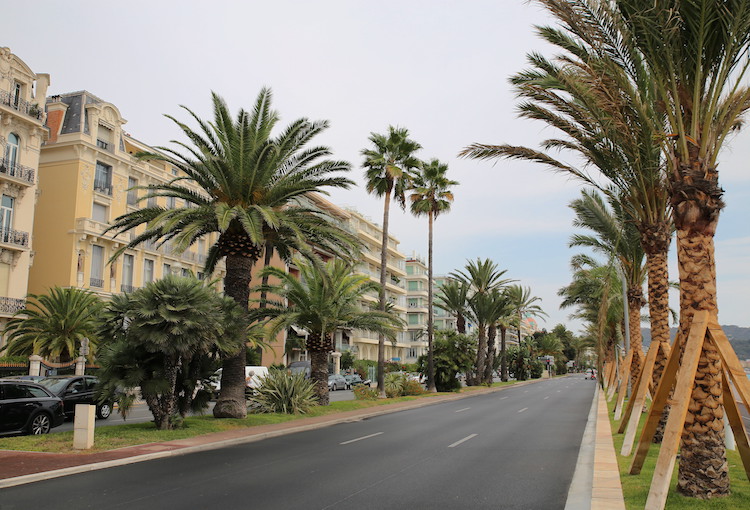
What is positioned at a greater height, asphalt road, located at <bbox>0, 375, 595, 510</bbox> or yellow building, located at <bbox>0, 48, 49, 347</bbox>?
yellow building, located at <bbox>0, 48, 49, 347</bbox>

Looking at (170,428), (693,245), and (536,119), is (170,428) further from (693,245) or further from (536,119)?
(693,245)

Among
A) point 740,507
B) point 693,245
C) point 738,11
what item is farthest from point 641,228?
point 740,507

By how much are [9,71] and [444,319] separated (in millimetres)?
101545

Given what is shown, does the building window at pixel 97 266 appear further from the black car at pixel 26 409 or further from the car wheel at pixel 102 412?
the black car at pixel 26 409

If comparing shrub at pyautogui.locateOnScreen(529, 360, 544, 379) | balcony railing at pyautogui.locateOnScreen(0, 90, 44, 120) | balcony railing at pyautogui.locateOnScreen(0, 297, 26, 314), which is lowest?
shrub at pyautogui.locateOnScreen(529, 360, 544, 379)

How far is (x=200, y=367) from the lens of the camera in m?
16.7

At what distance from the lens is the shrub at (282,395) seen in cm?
2123

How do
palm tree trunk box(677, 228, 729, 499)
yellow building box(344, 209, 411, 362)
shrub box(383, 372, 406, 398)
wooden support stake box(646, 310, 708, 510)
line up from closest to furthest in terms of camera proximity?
wooden support stake box(646, 310, 708, 510)
palm tree trunk box(677, 228, 729, 499)
shrub box(383, 372, 406, 398)
yellow building box(344, 209, 411, 362)

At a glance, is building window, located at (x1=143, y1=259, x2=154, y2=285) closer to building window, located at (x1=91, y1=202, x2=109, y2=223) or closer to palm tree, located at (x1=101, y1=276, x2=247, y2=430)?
building window, located at (x1=91, y1=202, x2=109, y2=223)

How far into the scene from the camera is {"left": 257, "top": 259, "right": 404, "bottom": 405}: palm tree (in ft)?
76.5

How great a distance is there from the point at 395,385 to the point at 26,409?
22104mm

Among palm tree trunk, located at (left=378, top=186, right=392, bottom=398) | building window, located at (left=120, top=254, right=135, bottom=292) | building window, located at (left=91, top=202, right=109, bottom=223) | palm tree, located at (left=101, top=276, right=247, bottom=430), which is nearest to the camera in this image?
palm tree, located at (left=101, top=276, right=247, bottom=430)

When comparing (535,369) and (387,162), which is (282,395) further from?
(535,369)

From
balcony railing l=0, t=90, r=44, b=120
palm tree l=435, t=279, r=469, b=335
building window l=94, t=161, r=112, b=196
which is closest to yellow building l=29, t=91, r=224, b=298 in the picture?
building window l=94, t=161, r=112, b=196
